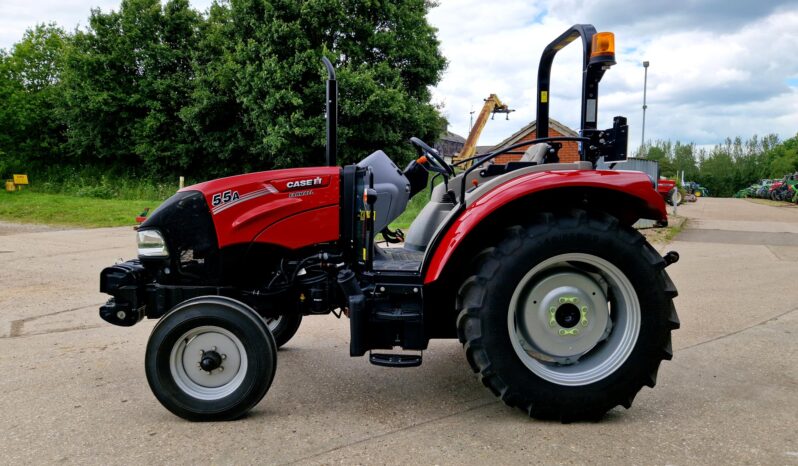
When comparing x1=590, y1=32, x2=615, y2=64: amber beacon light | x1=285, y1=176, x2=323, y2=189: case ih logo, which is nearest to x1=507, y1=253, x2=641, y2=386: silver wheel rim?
x1=590, y1=32, x2=615, y2=64: amber beacon light

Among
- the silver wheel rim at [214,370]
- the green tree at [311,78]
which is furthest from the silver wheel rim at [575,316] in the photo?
the green tree at [311,78]

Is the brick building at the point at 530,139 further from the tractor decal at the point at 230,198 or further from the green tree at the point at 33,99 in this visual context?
the green tree at the point at 33,99

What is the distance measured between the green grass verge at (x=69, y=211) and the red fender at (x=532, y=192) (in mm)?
14491

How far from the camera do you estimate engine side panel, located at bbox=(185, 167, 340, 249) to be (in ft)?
10.3

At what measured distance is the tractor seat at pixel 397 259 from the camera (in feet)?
10.5

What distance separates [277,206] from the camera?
10.3 ft

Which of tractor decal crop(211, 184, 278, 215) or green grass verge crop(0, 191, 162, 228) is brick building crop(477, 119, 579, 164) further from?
green grass verge crop(0, 191, 162, 228)

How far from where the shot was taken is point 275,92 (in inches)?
765

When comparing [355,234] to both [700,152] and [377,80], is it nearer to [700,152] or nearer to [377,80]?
[377,80]

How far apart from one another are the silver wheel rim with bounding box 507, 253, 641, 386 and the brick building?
0.91 meters

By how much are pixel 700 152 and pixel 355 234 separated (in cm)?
7998

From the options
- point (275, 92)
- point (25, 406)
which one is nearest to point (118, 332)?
point (25, 406)

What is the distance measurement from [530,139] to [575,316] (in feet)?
3.58

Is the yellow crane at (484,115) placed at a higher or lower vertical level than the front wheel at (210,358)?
higher
